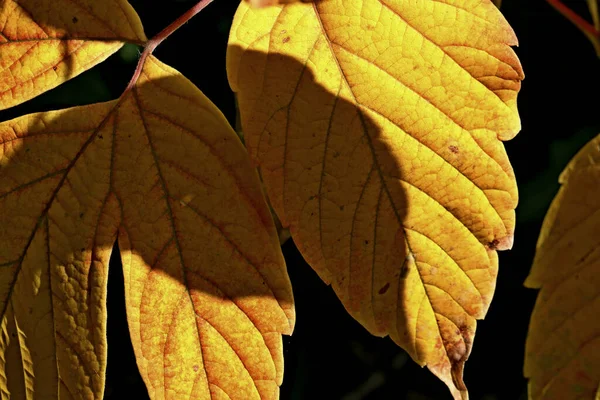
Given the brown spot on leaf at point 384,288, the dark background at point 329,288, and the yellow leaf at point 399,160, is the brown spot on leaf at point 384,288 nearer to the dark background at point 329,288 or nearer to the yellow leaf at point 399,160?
the yellow leaf at point 399,160

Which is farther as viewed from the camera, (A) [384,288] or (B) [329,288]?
(B) [329,288]

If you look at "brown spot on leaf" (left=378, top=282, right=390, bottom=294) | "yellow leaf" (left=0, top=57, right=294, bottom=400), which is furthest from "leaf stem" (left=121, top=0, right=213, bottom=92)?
"brown spot on leaf" (left=378, top=282, right=390, bottom=294)

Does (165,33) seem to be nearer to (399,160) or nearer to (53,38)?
(53,38)

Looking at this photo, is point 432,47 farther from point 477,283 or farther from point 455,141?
point 477,283

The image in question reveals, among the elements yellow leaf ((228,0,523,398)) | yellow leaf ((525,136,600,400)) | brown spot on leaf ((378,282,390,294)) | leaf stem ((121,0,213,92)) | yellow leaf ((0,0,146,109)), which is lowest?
yellow leaf ((525,136,600,400))

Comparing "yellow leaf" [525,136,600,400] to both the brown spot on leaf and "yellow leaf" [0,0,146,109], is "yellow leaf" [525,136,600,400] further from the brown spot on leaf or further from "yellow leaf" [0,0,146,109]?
"yellow leaf" [0,0,146,109]

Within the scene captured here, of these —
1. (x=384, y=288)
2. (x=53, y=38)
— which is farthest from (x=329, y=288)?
(x=53, y=38)

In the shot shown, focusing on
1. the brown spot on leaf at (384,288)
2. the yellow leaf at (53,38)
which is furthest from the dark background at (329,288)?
the brown spot on leaf at (384,288)
